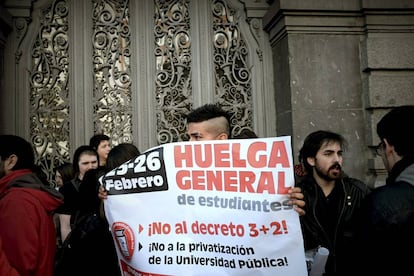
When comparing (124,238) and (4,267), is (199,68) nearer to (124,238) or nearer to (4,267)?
(124,238)

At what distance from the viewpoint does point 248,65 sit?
6285mm

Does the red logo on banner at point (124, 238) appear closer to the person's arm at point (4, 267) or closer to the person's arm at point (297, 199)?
the person's arm at point (4, 267)

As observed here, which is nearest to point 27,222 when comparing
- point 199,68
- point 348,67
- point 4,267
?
point 4,267

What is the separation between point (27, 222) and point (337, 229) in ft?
6.74

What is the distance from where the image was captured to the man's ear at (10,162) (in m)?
3.04

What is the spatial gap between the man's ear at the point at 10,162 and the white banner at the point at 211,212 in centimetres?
88

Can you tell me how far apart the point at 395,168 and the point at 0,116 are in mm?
4978

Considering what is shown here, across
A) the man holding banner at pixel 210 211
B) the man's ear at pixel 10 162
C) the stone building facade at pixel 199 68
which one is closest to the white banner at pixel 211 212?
the man holding banner at pixel 210 211

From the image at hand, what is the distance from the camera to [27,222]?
2693 millimetres

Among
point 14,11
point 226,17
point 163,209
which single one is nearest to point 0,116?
point 14,11

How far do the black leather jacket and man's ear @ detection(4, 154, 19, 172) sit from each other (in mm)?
2038

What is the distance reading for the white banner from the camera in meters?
2.46

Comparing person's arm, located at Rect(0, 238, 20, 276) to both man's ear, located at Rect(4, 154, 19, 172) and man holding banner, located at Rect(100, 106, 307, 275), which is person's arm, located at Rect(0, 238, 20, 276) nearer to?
man holding banner, located at Rect(100, 106, 307, 275)

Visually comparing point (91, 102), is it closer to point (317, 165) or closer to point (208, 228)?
point (317, 165)
